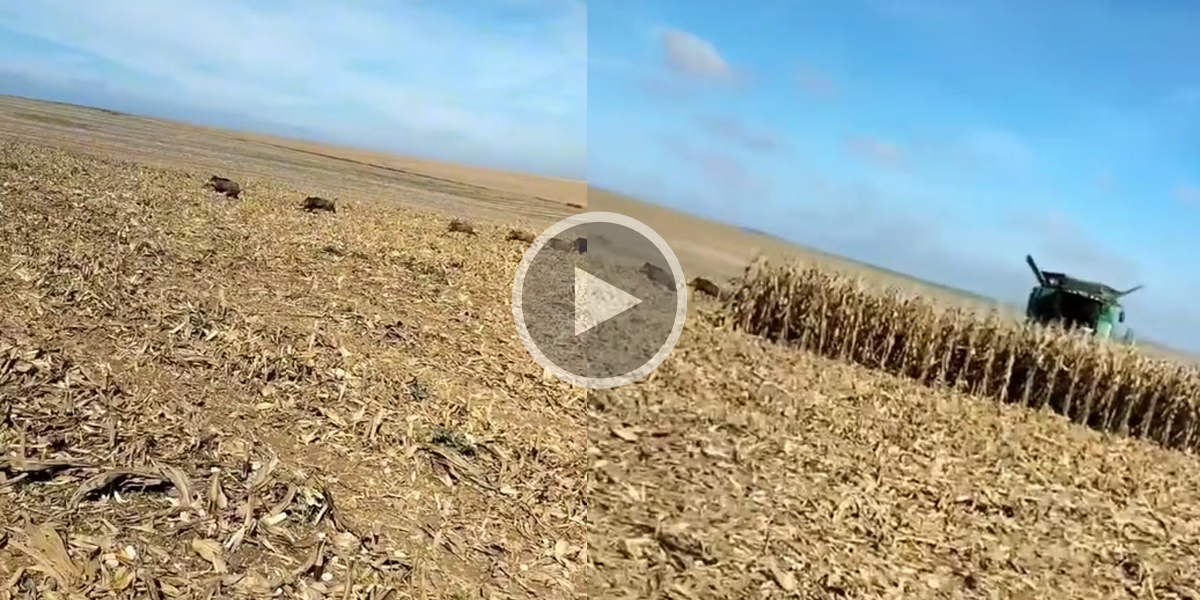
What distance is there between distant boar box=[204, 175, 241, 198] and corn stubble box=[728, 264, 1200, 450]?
497 centimetres

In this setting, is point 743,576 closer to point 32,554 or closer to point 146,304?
point 32,554

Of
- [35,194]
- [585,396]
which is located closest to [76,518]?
[585,396]

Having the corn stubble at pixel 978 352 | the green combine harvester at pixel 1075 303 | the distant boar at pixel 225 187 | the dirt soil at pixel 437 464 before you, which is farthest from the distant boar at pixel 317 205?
the green combine harvester at pixel 1075 303

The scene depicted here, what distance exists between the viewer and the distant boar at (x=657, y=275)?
8.98 m

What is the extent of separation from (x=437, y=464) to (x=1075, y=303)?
966 centimetres

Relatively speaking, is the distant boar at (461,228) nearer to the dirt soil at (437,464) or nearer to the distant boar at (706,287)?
the distant boar at (706,287)

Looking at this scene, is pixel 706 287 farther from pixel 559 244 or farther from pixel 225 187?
pixel 225 187

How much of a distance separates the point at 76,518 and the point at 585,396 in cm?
264

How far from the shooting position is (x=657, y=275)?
920 cm

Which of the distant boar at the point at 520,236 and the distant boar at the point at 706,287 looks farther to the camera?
the distant boar at the point at 706,287

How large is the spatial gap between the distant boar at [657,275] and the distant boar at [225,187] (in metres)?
4.02

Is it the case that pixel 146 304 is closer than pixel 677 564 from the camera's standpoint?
No

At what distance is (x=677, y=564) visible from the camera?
3.28 meters
